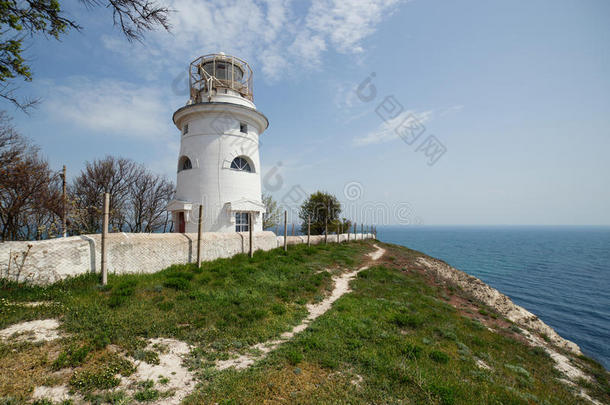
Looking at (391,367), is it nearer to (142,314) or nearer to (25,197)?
(142,314)

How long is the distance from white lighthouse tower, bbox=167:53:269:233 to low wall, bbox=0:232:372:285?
10.7ft

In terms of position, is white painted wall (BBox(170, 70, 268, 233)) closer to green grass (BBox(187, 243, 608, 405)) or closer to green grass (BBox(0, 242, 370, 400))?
green grass (BBox(0, 242, 370, 400))

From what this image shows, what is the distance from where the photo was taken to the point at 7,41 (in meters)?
5.52

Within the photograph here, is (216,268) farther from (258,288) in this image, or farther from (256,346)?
(256,346)

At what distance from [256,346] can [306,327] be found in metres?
1.59

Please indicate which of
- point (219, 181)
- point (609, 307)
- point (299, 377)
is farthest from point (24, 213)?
point (609, 307)

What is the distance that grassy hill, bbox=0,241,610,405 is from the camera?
4.16 meters

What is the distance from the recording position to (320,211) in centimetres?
3725

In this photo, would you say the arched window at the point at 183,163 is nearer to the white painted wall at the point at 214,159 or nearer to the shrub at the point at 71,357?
A: the white painted wall at the point at 214,159

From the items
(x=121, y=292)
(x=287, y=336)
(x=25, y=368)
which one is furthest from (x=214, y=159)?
(x=25, y=368)

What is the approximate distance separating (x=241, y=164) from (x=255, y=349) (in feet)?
40.9

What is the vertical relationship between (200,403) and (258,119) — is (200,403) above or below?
below

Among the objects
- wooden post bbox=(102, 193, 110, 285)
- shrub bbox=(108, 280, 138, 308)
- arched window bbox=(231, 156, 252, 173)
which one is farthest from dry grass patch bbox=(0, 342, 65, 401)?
arched window bbox=(231, 156, 252, 173)

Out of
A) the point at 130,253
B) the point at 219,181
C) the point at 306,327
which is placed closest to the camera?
the point at 306,327
